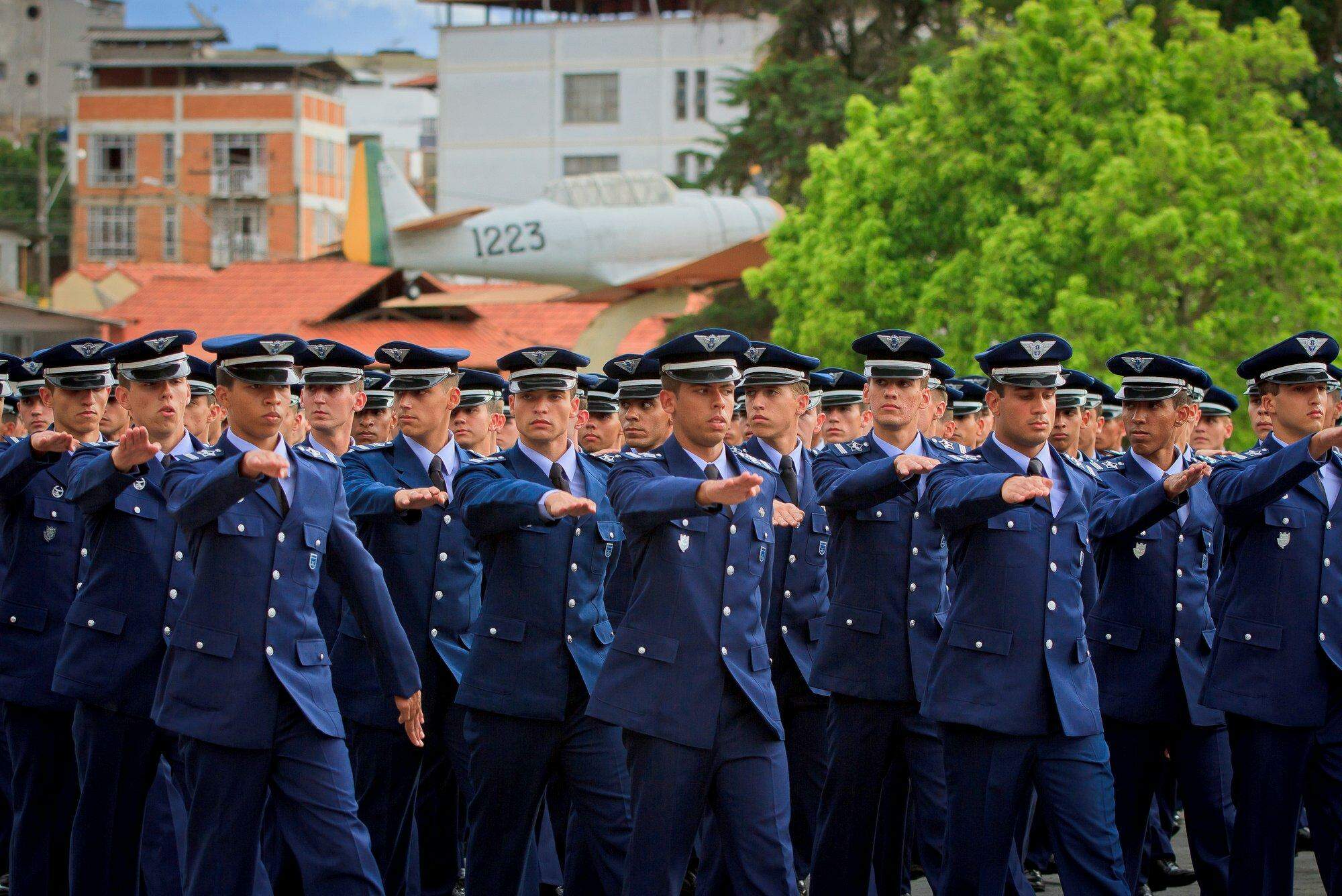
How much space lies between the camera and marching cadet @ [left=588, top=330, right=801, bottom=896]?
6.61m

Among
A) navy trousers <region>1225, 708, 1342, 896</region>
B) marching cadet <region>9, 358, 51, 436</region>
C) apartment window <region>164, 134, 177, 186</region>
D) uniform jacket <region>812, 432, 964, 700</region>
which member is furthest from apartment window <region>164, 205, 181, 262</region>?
navy trousers <region>1225, 708, 1342, 896</region>

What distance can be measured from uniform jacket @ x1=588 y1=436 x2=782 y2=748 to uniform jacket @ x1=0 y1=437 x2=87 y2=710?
9.69ft

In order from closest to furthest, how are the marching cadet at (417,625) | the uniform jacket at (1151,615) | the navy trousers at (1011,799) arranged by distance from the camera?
the navy trousers at (1011,799) < the marching cadet at (417,625) < the uniform jacket at (1151,615)

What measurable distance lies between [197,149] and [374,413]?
233 ft

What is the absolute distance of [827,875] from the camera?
798 centimetres

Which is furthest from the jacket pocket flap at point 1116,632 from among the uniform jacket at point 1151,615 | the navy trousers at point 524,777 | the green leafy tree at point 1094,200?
the green leafy tree at point 1094,200

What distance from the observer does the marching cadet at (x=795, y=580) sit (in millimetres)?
8734

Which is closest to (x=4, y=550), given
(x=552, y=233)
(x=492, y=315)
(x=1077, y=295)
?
(x=1077, y=295)

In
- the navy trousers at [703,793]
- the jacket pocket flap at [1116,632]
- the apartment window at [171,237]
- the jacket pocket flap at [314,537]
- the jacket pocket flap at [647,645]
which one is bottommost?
the navy trousers at [703,793]

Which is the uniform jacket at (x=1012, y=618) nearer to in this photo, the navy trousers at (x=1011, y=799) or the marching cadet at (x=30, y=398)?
the navy trousers at (x=1011, y=799)

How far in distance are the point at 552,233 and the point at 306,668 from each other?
4102 centimetres

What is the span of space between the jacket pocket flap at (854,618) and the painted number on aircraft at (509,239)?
129 feet

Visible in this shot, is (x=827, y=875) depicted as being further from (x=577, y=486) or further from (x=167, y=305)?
(x=167, y=305)

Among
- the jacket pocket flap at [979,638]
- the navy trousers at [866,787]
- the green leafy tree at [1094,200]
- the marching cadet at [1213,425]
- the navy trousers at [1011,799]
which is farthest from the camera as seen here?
the green leafy tree at [1094,200]
